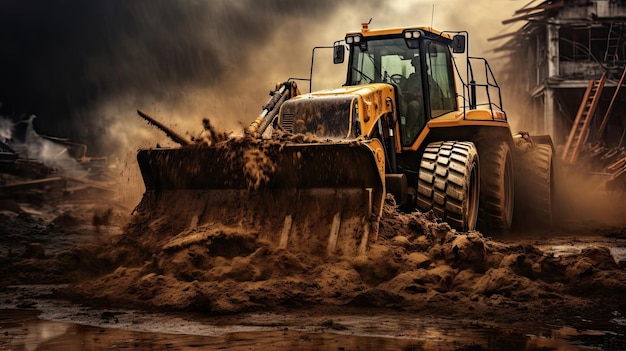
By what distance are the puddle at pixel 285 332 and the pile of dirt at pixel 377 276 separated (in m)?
0.35

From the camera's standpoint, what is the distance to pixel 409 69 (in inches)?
434

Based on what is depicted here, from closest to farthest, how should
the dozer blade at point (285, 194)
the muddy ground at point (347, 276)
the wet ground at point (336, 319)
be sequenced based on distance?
the wet ground at point (336, 319) < the muddy ground at point (347, 276) < the dozer blade at point (285, 194)

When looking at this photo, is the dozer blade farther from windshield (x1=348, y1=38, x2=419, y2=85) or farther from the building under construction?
the building under construction

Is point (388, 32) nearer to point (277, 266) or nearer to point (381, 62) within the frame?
point (381, 62)

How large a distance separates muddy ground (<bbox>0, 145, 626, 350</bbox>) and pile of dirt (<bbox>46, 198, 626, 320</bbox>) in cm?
1

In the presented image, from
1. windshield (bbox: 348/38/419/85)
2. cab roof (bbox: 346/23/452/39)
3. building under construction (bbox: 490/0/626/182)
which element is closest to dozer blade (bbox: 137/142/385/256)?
windshield (bbox: 348/38/419/85)

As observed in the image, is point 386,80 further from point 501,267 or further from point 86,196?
point 86,196

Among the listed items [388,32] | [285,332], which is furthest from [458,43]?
[285,332]

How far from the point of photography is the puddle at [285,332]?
538 cm

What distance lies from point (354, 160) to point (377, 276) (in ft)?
4.56

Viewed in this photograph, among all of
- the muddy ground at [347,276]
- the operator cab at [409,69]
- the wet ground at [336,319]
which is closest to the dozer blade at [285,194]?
the muddy ground at [347,276]

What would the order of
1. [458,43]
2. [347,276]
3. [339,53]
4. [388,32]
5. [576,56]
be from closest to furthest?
[347,276]
[458,43]
[388,32]
[339,53]
[576,56]

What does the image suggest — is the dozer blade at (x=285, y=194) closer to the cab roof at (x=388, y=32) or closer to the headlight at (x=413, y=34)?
the headlight at (x=413, y=34)

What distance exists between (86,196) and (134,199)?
1.52 metres
